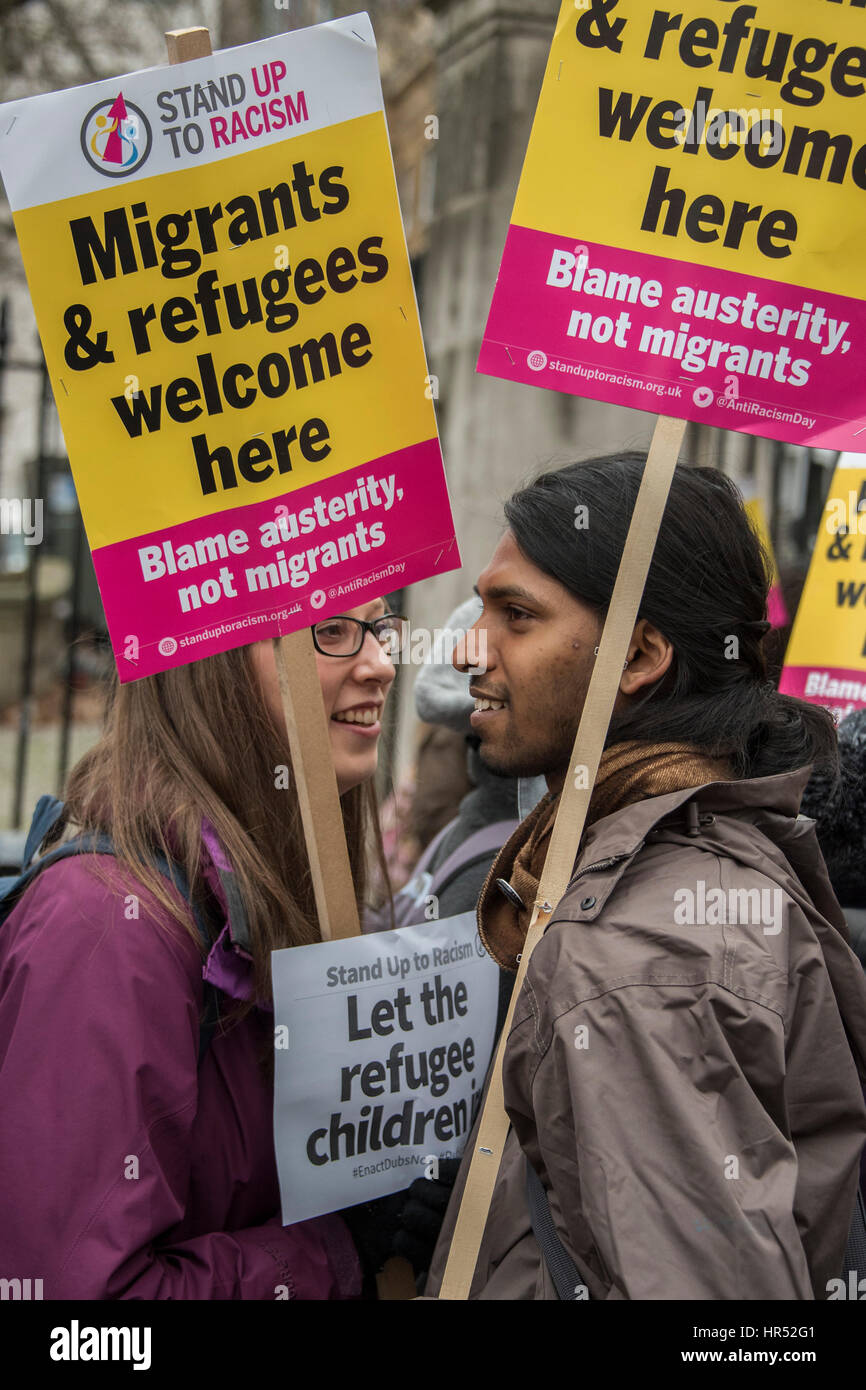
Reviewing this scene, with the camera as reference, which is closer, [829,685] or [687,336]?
[687,336]

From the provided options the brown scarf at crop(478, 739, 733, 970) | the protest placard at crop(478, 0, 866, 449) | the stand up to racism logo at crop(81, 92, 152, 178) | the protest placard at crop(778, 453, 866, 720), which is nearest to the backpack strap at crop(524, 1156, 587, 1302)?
the brown scarf at crop(478, 739, 733, 970)

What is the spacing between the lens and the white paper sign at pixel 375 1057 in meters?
2.11

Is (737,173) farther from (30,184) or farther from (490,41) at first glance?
(490,41)

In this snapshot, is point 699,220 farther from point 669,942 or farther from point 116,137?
point 669,942

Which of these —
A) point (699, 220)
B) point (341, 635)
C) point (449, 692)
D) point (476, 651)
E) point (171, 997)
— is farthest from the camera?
point (449, 692)

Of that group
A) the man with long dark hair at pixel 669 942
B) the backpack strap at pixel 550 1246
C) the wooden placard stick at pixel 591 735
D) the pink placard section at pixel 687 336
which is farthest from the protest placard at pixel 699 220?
the backpack strap at pixel 550 1246

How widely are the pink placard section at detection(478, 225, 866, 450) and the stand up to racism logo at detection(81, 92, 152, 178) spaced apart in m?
0.62

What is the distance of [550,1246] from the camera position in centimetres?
178

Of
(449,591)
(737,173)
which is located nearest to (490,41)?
(449,591)

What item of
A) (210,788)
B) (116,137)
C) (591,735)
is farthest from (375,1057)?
(116,137)

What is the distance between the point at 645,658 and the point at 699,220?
0.73m

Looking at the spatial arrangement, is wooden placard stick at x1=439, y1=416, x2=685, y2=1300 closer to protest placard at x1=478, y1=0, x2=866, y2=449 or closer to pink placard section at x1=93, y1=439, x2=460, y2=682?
protest placard at x1=478, y1=0, x2=866, y2=449

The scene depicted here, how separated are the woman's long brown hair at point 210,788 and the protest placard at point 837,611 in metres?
1.80

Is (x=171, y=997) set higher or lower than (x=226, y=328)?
lower
